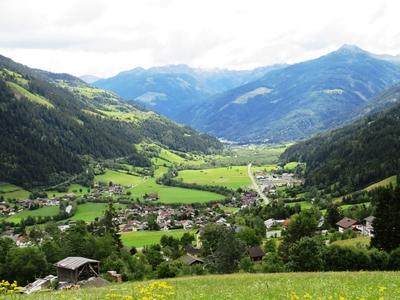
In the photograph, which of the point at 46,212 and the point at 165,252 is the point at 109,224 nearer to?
the point at 165,252

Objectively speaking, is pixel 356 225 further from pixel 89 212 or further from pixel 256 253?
pixel 89 212

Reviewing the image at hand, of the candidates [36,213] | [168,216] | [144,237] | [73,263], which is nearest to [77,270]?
[73,263]

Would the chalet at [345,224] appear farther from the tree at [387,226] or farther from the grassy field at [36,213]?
the grassy field at [36,213]

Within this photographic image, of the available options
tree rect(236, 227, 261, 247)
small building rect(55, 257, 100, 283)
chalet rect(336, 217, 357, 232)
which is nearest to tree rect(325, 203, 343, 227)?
chalet rect(336, 217, 357, 232)

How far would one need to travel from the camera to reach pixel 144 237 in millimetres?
139875

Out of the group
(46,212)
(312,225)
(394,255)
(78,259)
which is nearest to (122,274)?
(78,259)

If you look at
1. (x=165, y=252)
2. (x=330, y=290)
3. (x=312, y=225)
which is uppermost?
(x=330, y=290)

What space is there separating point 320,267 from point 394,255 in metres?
8.14

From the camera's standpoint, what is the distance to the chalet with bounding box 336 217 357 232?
393ft

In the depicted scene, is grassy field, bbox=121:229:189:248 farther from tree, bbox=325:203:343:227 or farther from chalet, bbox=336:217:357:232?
chalet, bbox=336:217:357:232

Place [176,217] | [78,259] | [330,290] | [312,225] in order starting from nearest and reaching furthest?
[330,290]
[78,259]
[312,225]
[176,217]

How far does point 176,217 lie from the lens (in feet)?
561

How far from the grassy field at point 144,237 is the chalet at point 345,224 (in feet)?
144

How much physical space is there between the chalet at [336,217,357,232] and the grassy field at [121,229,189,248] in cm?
4388
